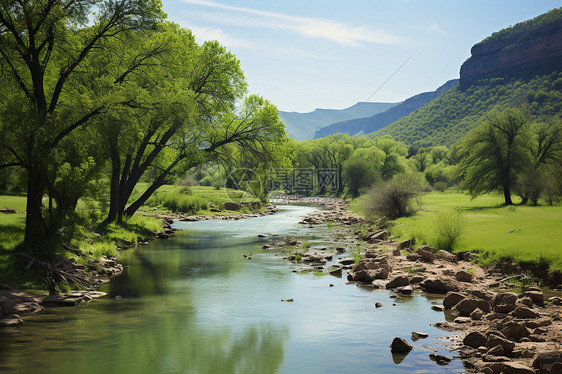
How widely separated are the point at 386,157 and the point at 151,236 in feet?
226

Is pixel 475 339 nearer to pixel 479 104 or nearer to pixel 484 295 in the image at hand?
pixel 484 295

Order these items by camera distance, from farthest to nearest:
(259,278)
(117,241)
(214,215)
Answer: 1. (214,215)
2. (117,241)
3. (259,278)

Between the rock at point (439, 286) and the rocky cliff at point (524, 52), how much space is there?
173057mm

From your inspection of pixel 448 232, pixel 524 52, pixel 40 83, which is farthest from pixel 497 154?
pixel 524 52

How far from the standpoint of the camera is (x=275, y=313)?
1402 centimetres

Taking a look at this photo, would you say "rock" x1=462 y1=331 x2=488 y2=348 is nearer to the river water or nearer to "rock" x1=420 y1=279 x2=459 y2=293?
the river water

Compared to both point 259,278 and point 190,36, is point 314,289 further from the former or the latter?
point 190,36

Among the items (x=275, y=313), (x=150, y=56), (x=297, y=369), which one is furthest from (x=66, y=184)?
(x=297, y=369)

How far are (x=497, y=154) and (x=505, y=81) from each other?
14491cm

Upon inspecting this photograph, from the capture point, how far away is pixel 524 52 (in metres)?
174

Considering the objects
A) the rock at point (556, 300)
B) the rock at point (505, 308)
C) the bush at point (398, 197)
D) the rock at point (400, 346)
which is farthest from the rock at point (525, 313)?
the bush at point (398, 197)

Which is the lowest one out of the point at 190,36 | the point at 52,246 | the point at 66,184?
the point at 52,246

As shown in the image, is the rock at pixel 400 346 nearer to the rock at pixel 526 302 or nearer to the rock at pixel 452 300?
the rock at pixel 452 300

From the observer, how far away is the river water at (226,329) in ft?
32.4
